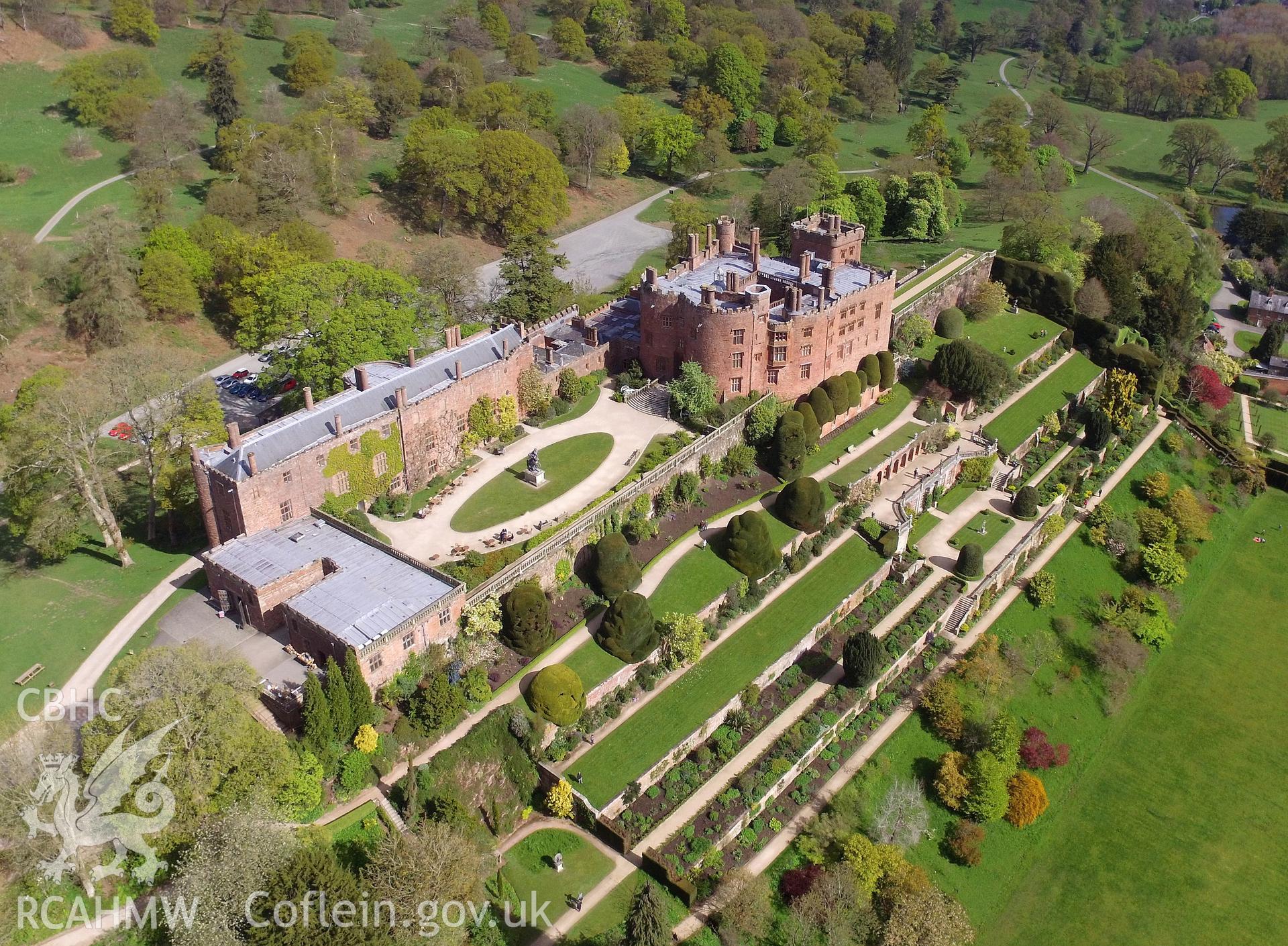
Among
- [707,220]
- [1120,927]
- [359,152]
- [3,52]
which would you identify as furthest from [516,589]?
[3,52]

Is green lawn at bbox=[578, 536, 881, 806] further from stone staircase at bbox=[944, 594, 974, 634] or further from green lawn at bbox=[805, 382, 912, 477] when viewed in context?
green lawn at bbox=[805, 382, 912, 477]

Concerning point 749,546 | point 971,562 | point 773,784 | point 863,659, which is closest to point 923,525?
point 971,562

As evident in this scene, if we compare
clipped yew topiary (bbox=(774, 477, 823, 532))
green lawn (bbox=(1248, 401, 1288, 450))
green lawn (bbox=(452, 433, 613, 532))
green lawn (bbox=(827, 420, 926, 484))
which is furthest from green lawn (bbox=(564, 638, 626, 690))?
green lawn (bbox=(1248, 401, 1288, 450))

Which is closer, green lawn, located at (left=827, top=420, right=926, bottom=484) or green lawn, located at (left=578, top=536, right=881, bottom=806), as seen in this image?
green lawn, located at (left=578, top=536, right=881, bottom=806)

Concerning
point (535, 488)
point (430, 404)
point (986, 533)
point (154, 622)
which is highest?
point (430, 404)

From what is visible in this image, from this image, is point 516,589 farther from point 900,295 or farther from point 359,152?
point 359,152

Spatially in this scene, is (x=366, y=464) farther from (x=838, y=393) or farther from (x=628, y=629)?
(x=838, y=393)
